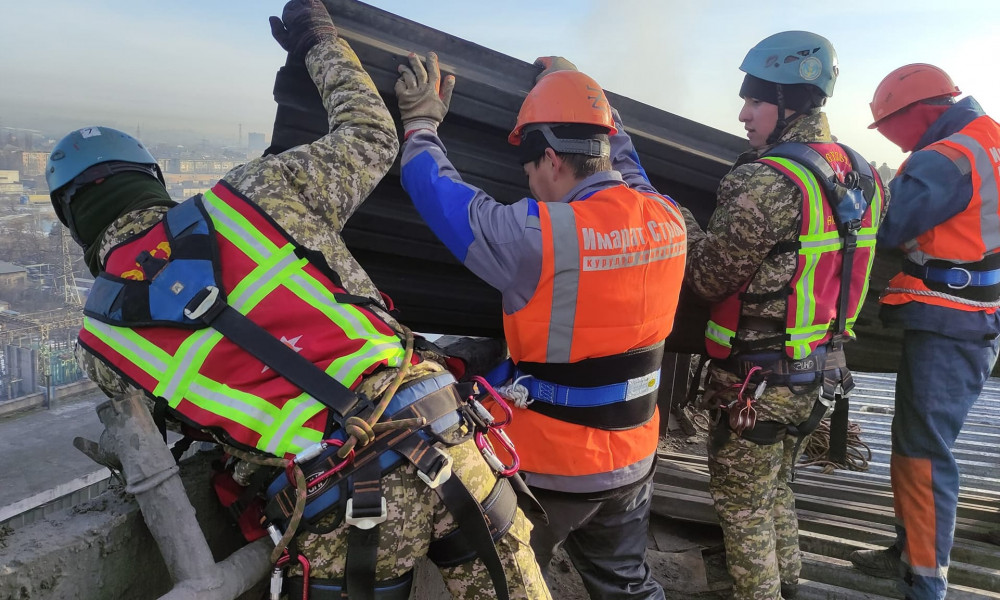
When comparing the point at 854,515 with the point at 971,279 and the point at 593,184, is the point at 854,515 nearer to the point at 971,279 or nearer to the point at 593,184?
the point at 971,279

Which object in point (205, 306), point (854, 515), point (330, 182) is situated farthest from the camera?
point (854, 515)

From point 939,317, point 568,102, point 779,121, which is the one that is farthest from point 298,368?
point 939,317

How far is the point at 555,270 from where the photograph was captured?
1.72 m

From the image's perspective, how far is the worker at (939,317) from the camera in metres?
2.61

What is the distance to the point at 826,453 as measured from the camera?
5.19 meters

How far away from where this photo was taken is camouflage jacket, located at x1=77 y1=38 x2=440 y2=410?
60.7 inches

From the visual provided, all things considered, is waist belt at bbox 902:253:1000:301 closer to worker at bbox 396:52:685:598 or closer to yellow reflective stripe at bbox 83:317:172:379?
worker at bbox 396:52:685:598

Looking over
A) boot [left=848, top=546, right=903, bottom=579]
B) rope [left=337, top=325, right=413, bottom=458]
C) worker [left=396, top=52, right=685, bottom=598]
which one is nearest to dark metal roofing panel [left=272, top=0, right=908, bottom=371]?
worker [left=396, top=52, right=685, bottom=598]

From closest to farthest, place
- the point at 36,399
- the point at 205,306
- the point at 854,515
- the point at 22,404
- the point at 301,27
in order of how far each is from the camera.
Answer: the point at 205,306, the point at 301,27, the point at 854,515, the point at 22,404, the point at 36,399

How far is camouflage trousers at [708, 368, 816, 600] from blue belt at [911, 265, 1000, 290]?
0.95 m

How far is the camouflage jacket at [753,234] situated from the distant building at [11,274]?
7.62 meters

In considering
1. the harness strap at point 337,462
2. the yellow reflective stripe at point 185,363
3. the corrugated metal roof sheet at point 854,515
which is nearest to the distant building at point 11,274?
the yellow reflective stripe at point 185,363

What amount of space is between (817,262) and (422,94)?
1.76 m

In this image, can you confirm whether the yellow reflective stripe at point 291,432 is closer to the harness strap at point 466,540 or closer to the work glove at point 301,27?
the harness strap at point 466,540
